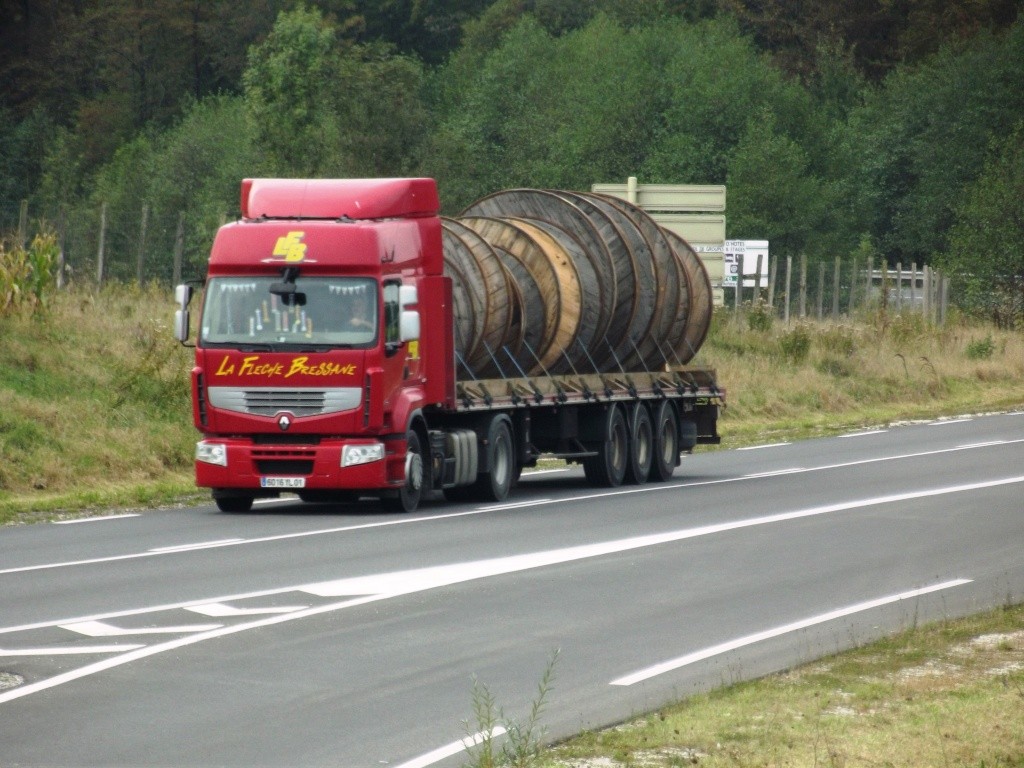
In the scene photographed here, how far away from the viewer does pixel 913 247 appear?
81250 millimetres

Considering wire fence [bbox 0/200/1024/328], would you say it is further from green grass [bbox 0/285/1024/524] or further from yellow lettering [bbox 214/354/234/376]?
yellow lettering [bbox 214/354/234/376]

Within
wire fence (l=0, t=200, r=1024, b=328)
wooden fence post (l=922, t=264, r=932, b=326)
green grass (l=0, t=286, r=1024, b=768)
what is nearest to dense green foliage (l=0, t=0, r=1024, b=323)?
wire fence (l=0, t=200, r=1024, b=328)

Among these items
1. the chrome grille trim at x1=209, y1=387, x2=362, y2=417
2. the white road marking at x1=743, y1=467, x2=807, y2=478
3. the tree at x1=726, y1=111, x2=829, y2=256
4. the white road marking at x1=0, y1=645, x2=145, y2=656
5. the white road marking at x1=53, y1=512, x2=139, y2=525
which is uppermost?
the tree at x1=726, y1=111, x2=829, y2=256

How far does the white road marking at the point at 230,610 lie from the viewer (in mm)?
12398

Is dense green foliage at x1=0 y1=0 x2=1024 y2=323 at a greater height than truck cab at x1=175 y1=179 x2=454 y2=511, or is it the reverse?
dense green foliage at x1=0 y1=0 x2=1024 y2=323

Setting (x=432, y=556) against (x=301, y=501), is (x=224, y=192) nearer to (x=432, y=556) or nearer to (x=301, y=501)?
(x=301, y=501)

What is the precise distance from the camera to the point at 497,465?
22047 millimetres

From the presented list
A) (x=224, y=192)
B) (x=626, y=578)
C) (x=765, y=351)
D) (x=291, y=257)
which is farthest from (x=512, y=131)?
(x=626, y=578)

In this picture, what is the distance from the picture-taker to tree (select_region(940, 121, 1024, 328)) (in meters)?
55.9

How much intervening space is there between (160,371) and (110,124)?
218ft

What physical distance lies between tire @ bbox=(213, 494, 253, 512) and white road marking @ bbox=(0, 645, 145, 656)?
9371 mm

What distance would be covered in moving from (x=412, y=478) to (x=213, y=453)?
205 centimetres

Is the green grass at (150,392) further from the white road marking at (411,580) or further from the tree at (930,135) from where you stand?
the tree at (930,135)

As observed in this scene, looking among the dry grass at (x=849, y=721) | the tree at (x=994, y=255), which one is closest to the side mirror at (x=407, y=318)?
the dry grass at (x=849, y=721)
